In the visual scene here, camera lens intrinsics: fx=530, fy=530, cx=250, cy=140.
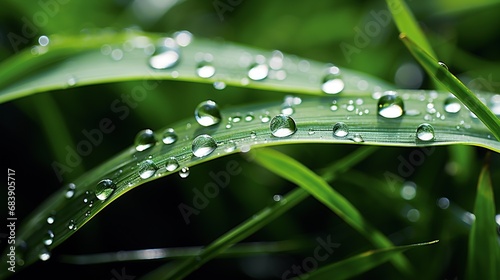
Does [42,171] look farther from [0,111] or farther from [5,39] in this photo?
[5,39]

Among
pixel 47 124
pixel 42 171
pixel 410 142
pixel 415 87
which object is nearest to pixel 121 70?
pixel 47 124

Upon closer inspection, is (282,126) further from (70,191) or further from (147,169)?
(70,191)

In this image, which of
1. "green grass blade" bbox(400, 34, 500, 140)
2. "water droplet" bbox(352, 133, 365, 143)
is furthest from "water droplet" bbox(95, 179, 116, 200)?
"green grass blade" bbox(400, 34, 500, 140)

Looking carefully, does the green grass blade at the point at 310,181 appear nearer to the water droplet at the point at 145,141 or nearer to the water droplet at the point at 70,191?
the water droplet at the point at 145,141

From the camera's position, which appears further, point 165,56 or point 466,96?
point 165,56
